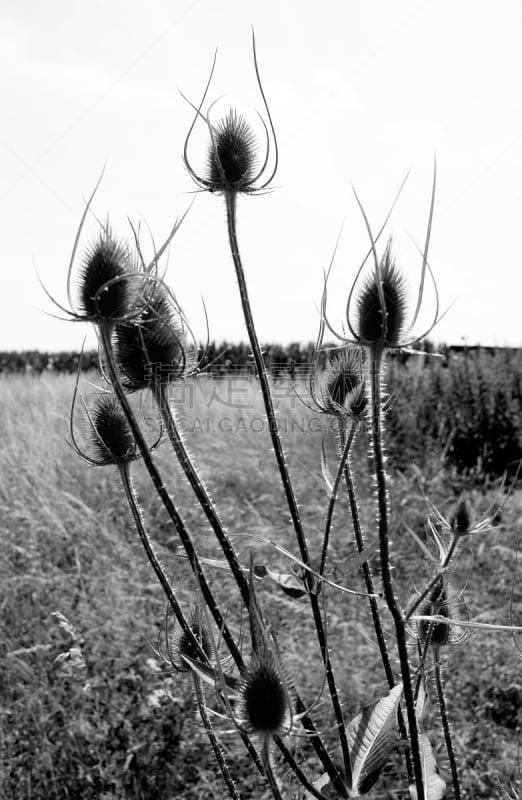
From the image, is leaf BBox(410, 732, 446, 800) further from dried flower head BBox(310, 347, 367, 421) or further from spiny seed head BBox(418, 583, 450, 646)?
dried flower head BBox(310, 347, 367, 421)

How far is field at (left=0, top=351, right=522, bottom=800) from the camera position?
10.9 feet

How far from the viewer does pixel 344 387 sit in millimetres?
1371

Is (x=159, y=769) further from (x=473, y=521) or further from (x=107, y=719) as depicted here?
(x=473, y=521)

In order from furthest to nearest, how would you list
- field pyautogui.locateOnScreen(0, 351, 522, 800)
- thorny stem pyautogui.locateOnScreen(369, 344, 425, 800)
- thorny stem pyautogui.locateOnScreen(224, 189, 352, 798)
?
field pyautogui.locateOnScreen(0, 351, 522, 800) → thorny stem pyautogui.locateOnScreen(224, 189, 352, 798) → thorny stem pyautogui.locateOnScreen(369, 344, 425, 800)

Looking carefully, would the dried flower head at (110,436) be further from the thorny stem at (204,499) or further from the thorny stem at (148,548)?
the thorny stem at (204,499)

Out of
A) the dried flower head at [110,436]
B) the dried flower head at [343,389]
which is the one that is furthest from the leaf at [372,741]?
the dried flower head at [110,436]

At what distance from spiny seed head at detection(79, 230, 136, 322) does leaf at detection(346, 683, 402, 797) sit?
774 mm

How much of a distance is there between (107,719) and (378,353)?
3115mm

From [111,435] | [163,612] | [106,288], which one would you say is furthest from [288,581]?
[163,612]

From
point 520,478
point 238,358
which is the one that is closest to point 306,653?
point 520,478

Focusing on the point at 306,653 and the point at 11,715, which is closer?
the point at 11,715

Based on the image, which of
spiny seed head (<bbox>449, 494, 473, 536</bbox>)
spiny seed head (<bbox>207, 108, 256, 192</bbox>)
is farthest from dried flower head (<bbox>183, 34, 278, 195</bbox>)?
spiny seed head (<bbox>449, 494, 473, 536</bbox>)

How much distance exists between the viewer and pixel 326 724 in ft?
12.6

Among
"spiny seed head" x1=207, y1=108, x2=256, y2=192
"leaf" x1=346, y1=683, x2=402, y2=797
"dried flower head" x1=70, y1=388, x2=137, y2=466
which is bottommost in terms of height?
"leaf" x1=346, y1=683, x2=402, y2=797
